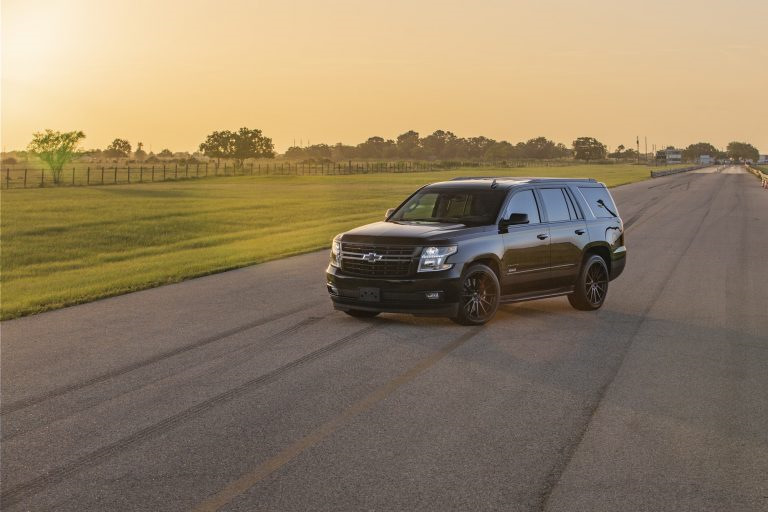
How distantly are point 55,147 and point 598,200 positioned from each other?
305 ft

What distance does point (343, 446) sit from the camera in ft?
20.3

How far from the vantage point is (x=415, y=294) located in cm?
1059

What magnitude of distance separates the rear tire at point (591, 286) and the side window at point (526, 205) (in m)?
1.03

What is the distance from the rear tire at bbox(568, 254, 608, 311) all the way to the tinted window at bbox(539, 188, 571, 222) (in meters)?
0.73

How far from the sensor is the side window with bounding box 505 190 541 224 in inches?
461

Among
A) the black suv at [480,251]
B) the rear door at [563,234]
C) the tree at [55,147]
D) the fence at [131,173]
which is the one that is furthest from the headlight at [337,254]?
the tree at [55,147]

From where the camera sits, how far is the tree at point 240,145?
7544 inches

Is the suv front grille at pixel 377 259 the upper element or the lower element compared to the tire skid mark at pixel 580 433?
upper

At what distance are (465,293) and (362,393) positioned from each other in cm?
342

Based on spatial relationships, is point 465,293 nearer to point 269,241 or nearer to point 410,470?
point 410,470

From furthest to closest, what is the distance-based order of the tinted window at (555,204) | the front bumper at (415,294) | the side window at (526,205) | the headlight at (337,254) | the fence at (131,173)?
the fence at (131,173)
the tinted window at (555,204)
the side window at (526,205)
the headlight at (337,254)
the front bumper at (415,294)

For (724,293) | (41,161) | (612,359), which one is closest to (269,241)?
(724,293)

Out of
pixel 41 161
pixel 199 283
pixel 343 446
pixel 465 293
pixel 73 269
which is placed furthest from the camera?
pixel 41 161

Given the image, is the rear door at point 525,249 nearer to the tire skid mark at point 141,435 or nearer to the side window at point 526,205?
the side window at point 526,205
